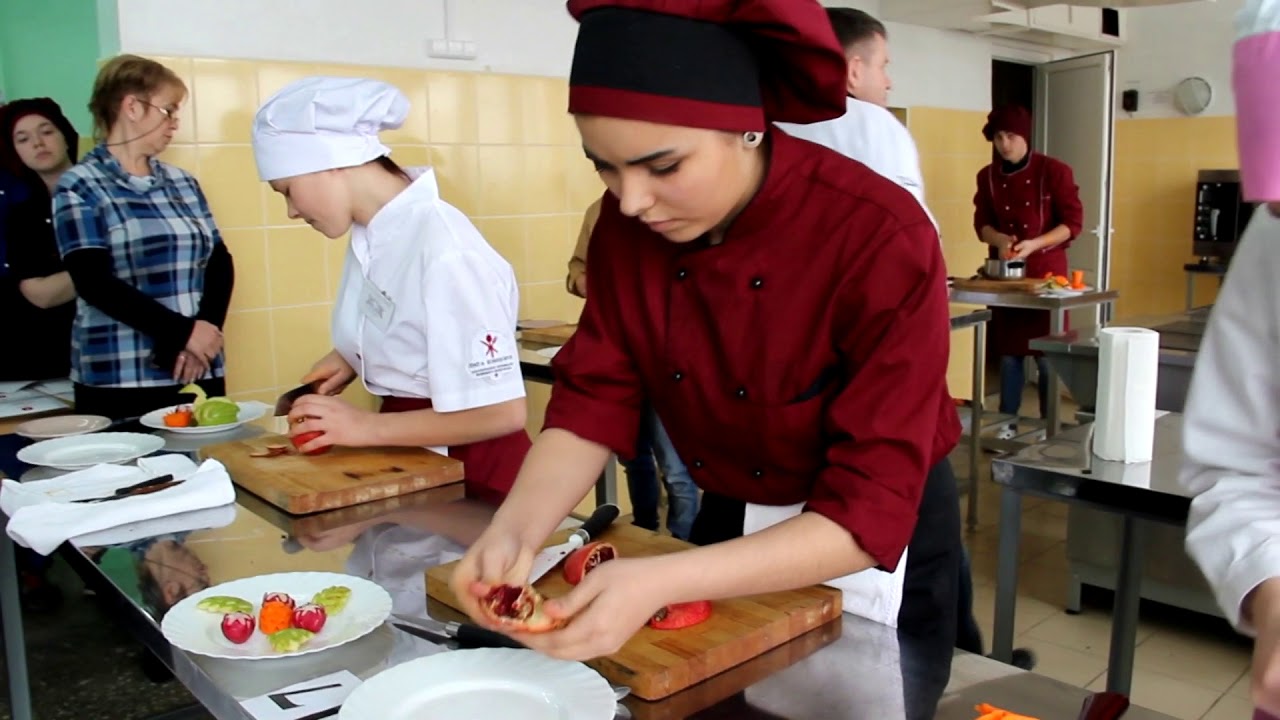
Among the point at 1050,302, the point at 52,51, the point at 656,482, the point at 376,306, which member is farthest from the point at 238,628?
the point at 1050,302

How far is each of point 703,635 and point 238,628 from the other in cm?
49

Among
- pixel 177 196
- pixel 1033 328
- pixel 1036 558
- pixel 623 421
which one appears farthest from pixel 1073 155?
pixel 623 421

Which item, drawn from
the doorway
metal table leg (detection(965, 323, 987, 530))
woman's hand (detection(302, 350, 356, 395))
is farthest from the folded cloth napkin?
the doorway

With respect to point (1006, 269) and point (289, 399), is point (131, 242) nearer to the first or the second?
point (289, 399)

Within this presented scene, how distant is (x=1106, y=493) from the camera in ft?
6.11

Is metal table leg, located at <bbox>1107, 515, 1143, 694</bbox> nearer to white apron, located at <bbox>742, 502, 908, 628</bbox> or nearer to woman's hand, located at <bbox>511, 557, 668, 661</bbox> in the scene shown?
white apron, located at <bbox>742, 502, 908, 628</bbox>

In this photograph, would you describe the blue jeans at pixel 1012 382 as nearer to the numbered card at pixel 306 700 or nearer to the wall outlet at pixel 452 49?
the wall outlet at pixel 452 49

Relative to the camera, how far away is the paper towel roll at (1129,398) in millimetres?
1979

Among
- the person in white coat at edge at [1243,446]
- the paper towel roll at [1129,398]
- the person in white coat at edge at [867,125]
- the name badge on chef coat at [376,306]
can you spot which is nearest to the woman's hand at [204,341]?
the name badge on chef coat at [376,306]

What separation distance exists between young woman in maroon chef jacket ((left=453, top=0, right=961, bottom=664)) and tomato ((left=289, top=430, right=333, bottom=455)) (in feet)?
2.06

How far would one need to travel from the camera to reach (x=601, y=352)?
1.28m

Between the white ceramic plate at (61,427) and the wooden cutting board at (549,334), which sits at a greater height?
the wooden cutting board at (549,334)

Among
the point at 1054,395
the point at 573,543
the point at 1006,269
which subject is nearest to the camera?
the point at 573,543

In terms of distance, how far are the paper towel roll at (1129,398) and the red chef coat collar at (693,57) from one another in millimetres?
1208
